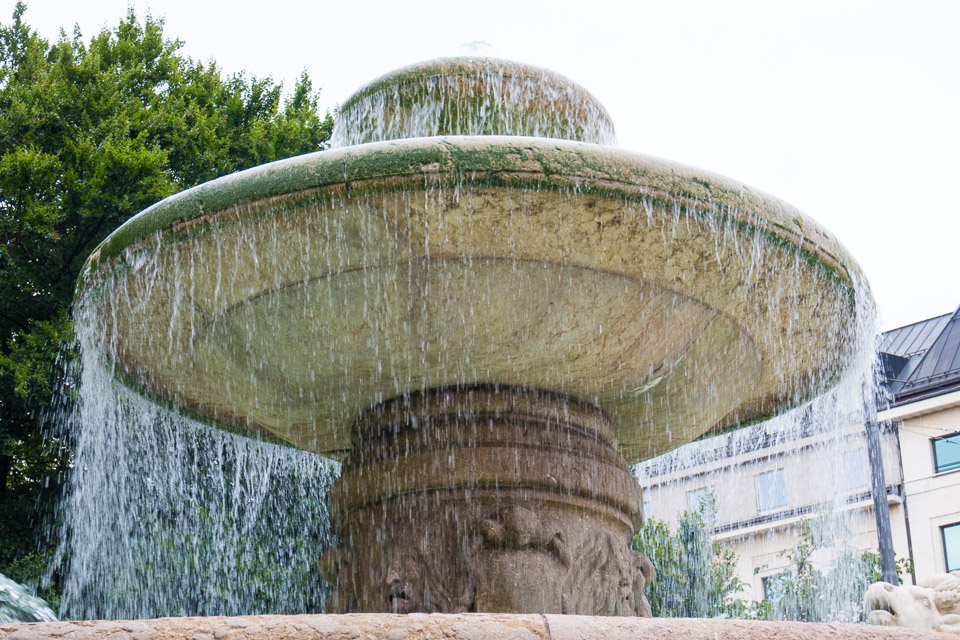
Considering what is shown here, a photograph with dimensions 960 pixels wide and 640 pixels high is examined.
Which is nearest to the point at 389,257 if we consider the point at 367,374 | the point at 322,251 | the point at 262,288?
the point at 322,251

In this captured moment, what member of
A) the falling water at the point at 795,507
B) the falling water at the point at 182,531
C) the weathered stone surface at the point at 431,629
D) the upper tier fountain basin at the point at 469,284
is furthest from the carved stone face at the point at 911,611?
the falling water at the point at 182,531

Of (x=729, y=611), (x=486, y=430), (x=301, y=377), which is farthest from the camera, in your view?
(x=729, y=611)

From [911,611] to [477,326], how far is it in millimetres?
2357

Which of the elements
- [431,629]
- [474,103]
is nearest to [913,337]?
[474,103]

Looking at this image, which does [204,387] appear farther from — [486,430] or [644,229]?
[644,229]

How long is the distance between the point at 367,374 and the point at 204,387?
35.5 inches

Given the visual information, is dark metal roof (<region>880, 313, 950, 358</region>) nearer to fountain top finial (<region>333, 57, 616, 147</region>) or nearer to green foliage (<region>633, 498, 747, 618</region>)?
green foliage (<region>633, 498, 747, 618</region>)

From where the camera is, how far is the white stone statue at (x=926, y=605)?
446 cm

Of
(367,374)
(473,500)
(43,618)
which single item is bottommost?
(43,618)

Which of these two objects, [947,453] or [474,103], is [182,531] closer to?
[474,103]

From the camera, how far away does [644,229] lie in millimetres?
3701

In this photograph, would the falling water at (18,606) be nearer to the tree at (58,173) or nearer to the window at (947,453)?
the tree at (58,173)

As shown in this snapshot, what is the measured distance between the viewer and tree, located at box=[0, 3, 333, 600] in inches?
405

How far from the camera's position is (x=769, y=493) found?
25.4 metres
